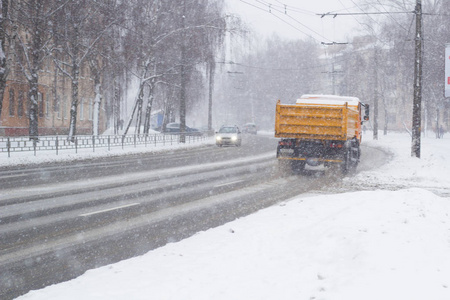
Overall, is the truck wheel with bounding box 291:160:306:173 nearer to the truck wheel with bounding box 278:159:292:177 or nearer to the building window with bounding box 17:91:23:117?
the truck wheel with bounding box 278:159:292:177

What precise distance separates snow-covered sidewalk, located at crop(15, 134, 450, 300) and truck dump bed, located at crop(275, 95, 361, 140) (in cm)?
784

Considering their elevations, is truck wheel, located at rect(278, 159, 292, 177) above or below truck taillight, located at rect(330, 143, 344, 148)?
below

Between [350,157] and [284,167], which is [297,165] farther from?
[350,157]

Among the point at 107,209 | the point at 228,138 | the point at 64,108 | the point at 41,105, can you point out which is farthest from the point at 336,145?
the point at 64,108

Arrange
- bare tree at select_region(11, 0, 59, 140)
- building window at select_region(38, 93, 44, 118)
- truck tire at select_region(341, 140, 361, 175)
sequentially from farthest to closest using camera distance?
building window at select_region(38, 93, 44, 118)
bare tree at select_region(11, 0, 59, 140)
truck tire at select_region(341, 140, 361, 175)

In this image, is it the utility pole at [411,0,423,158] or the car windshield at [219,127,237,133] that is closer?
the utility pole at [411,0,423,158]

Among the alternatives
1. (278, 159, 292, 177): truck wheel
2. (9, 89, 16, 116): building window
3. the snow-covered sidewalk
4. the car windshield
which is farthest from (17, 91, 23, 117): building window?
the snow-covered sidewalk

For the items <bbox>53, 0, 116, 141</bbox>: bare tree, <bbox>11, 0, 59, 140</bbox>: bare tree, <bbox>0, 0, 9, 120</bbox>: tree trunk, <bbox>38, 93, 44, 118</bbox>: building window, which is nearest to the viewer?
<bbox>0, 0, 9, 120</bbox>: tree trunk

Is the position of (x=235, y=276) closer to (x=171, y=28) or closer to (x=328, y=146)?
(x=328, y=146)

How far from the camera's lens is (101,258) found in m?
6.12

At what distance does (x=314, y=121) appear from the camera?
1609 centimetres

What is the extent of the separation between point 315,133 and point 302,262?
433 inches

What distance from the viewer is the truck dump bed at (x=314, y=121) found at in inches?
623

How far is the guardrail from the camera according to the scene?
2141cm
